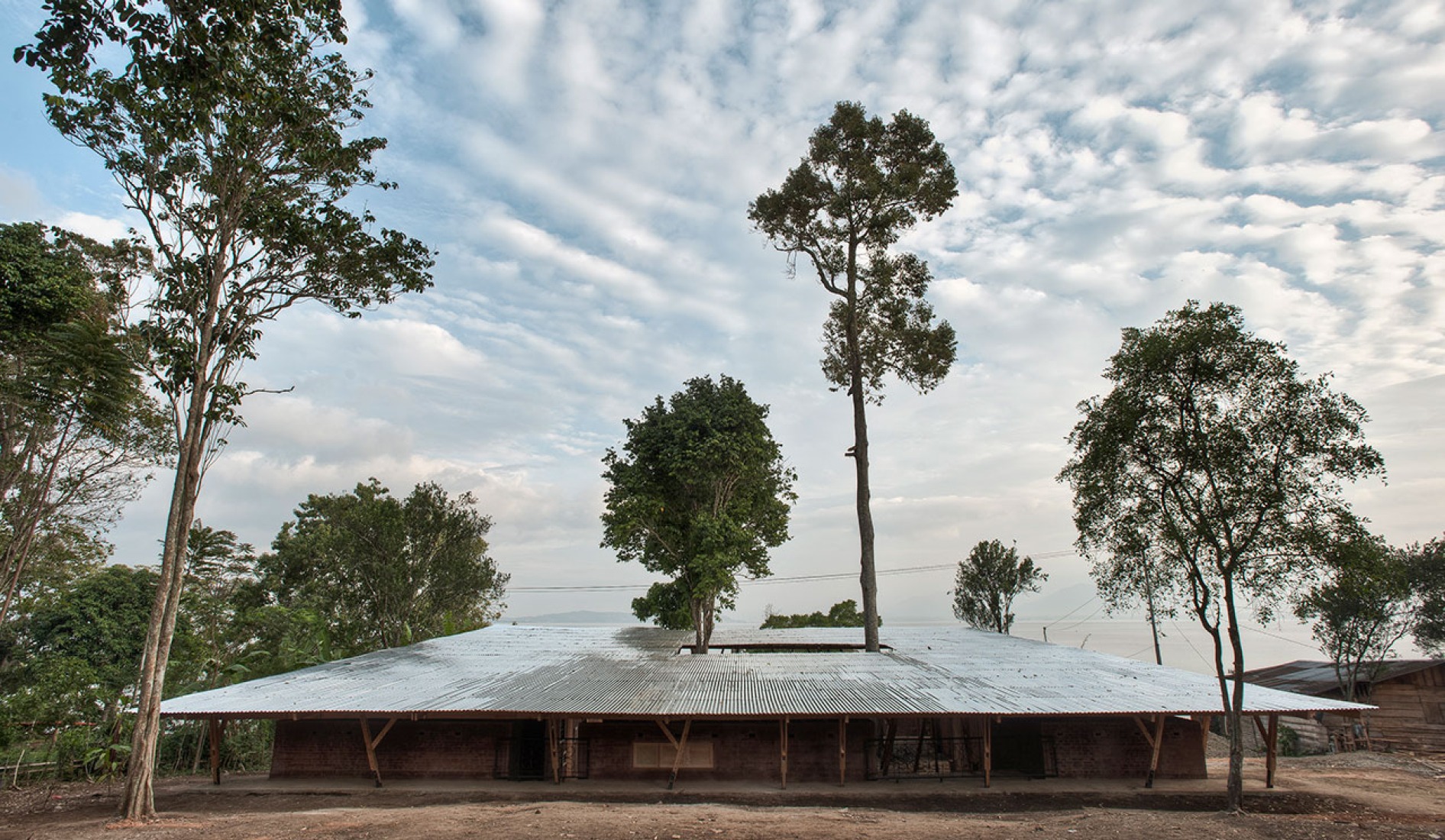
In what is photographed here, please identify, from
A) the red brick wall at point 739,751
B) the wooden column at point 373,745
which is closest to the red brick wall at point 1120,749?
the red brick wall at point 739,751

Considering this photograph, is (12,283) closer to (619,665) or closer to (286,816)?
(286,816)

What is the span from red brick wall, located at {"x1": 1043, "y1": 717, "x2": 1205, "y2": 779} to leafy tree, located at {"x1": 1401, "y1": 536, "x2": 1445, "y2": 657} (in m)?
27.5

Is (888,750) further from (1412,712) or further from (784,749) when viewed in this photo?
(1412,712)

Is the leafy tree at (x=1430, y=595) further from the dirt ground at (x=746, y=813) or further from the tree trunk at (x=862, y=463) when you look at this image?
the tree trunk at (x=862, y=463)

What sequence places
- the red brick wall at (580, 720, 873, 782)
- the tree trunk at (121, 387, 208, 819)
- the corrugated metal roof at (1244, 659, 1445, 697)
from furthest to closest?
1. the corrugated metal roof at (1244, 659, 1445, 697)
2. the red brick wall at (580, 720, 873, 782)
3. the tree trunk at (121, 387, 208, 819)

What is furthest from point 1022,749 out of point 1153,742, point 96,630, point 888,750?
point 96,630

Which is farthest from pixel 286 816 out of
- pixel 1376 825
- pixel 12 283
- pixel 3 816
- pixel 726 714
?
pixel 1376 825

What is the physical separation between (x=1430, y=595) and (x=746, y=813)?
4100cm

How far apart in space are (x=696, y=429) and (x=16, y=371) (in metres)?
19.4

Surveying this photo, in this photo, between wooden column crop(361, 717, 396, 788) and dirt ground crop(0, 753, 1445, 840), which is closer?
dirt ground crop(0, 753, 1445, 840)

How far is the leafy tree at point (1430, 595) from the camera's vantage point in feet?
113

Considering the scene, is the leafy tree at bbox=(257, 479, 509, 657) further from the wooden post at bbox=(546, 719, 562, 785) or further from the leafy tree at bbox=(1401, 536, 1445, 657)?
the leafy tree at bbox=(1401, 536, 1445, 657)

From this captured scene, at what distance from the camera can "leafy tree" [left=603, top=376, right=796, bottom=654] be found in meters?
23.9

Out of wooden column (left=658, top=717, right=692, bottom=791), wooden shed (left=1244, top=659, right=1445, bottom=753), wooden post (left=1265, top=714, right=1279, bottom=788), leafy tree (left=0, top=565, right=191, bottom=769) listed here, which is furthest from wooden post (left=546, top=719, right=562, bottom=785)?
wooden shed (left=1244, top=659, right=1445, bottom=753)
